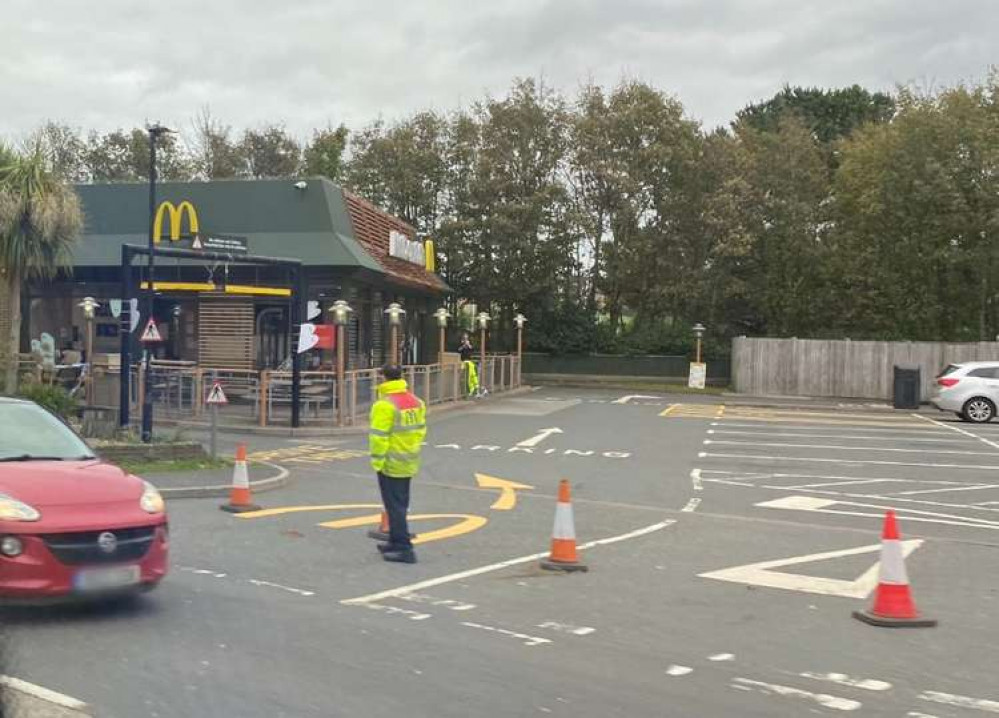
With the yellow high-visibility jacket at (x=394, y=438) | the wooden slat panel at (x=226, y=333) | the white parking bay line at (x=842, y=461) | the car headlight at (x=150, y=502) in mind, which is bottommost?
the white parking bay line at (x=842, y=461)

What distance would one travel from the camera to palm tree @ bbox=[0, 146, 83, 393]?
66.4 feet

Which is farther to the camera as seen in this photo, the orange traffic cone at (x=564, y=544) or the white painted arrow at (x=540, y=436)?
the white painted arrow at (x=540, y=436)

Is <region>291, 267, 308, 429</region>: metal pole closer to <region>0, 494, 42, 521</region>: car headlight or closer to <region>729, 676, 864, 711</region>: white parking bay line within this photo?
<region>0, 494, 42, 521</region>: car headlight

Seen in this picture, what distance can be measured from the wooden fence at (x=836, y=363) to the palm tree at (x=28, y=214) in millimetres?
25204

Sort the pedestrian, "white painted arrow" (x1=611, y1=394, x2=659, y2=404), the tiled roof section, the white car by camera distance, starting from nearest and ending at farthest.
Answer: the pedestrian → the white car → the tiled roof section → "white painted arrow" (x1=611, y1=394, x2=659, y2=404)

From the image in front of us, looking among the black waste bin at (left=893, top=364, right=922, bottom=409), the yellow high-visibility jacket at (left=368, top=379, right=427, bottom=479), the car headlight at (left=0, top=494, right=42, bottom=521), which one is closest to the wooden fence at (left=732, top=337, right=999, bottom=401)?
the black waste bin at (left=893, top=364, right=922, bottom=409)

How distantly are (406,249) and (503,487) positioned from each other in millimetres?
21314

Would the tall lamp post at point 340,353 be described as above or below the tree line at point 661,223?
below

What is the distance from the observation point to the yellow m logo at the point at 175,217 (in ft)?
89.8

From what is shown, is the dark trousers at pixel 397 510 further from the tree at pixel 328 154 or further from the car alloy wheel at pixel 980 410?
the tree at pixel 328 154

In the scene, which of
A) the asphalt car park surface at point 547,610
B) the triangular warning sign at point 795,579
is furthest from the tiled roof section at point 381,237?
the triangular warning sign at point 795,579

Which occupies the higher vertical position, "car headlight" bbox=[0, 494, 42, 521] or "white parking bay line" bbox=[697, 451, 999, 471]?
"car headlight" bbox=[0, 494, 42, 521]

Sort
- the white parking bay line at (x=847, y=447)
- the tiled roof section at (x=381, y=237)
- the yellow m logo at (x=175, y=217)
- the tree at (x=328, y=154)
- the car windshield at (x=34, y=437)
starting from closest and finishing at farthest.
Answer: the car windshield at (x=34, y=437)
the white parking bay line at (x=847, y=447)
the yellow m logo at (x=175, y=217)
the tiled roof section at (x=381, y=237)
the tree at (x=328, y=154)

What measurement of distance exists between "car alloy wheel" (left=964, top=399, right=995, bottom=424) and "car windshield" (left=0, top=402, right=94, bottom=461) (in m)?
24.7
